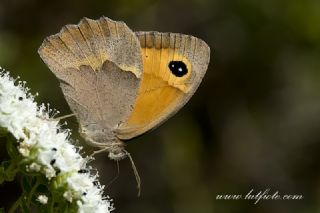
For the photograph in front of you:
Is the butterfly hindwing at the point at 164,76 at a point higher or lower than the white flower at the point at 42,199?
higher

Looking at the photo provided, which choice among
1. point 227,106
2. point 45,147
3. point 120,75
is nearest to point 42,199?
point 45,147

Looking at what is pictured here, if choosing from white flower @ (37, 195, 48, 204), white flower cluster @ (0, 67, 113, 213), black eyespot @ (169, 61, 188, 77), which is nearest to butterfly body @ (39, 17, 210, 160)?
black eyespot @ (169, 61, 188, 77)

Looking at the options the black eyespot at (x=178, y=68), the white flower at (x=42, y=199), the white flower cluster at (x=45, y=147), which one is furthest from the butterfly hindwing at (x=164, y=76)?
the white flower at (x=42, y=199)

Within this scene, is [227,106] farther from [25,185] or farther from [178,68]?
[25,185]

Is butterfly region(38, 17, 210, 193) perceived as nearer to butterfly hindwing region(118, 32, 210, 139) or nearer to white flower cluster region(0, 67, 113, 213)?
butterfly hindwing region(118, 32, 210, 139)

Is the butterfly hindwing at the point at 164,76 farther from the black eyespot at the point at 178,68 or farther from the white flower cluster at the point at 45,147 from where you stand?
the white flower cluster at the point at 45,147

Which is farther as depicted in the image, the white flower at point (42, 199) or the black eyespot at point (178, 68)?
the black eyespot at point (178, 68)

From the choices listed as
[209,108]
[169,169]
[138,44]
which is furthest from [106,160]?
[138,44]
